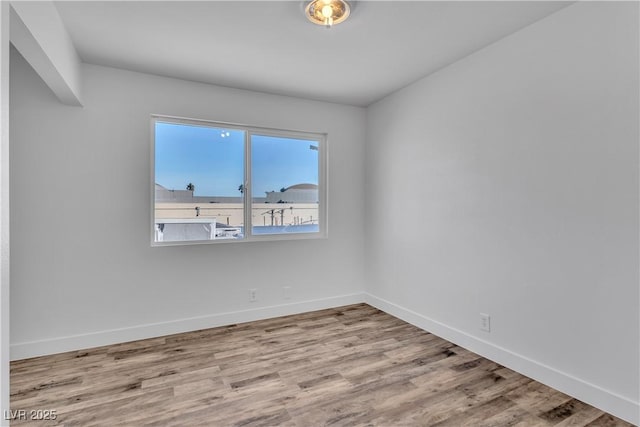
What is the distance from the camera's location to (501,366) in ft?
8.16

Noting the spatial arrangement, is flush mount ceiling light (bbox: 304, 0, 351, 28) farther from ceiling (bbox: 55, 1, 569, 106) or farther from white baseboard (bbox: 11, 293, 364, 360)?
white baseboard (bbox: 11, 293, 364, 360)

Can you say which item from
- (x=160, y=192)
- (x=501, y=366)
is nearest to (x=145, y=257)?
(x=160, y=192)

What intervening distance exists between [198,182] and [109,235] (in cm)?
92

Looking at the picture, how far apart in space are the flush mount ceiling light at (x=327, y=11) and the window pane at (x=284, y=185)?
1.68 meters

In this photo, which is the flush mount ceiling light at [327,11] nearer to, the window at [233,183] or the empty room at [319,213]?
the empty room at [319,213]

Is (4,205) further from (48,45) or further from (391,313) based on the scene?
(391,313)

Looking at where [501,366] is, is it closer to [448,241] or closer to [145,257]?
[448,241]

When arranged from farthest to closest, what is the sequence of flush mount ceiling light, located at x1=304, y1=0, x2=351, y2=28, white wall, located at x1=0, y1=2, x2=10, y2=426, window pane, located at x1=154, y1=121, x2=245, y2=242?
window pane, located at x1=154, y1=121, x2=245, y2=242
flush mount ceiling light, located at x1=304, y1=0, x2=351, y2=28
white wall, located at x1=0, y1=2, x2=10, y2=426

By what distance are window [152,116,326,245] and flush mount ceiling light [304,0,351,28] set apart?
5.41 ft

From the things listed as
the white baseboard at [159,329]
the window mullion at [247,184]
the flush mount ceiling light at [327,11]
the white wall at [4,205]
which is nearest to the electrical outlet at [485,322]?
the white baseboard at [159,329]

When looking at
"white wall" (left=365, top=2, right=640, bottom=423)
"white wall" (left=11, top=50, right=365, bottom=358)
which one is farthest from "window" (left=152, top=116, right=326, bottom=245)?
"white wall" (left=365, top=2, right=640, bottom=423)

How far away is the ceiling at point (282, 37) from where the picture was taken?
2.09 metres

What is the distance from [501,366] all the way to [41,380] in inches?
131

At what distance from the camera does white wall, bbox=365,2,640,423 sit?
1.88m
